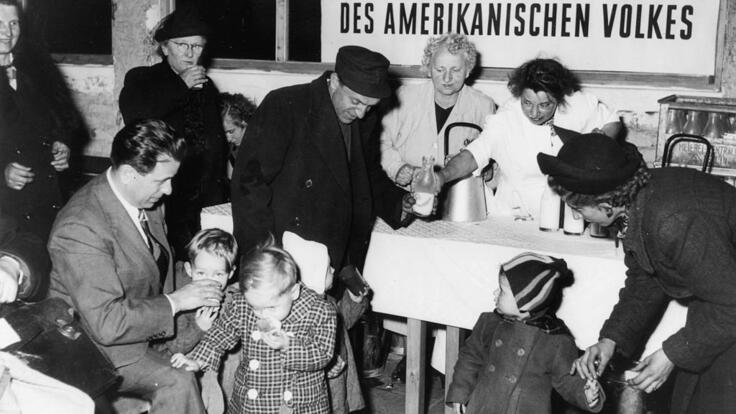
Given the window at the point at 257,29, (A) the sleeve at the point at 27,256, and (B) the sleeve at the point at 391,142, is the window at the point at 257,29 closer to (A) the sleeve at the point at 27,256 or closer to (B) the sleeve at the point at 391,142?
(B) the sleeve at the point at 391,142

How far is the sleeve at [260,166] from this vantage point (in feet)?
9.17

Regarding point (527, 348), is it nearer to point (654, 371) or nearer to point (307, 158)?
point (654, 371)

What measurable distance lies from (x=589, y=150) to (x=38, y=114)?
2.70m

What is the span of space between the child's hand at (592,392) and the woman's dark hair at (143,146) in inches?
64.2

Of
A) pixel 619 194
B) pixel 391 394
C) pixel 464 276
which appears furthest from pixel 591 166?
pixel 391 394

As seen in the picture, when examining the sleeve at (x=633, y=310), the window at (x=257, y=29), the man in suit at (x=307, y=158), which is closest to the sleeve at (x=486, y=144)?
the man in suit at (x=307, y=158)

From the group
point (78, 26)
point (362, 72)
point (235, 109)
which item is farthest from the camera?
point (78, 26)

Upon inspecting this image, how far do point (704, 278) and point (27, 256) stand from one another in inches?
83.0

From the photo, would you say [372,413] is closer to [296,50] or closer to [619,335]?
[619,335]

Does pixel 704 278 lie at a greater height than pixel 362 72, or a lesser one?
lesser

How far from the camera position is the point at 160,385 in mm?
2639

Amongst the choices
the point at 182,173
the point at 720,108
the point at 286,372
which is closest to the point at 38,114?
the point at 182,173

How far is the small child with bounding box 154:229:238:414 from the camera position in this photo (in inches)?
110

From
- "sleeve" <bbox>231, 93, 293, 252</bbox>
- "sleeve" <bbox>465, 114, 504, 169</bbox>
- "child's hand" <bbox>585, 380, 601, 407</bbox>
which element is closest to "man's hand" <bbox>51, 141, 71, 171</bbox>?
"sleeve" <bbox>231, 93, 293, 252</bbox>
